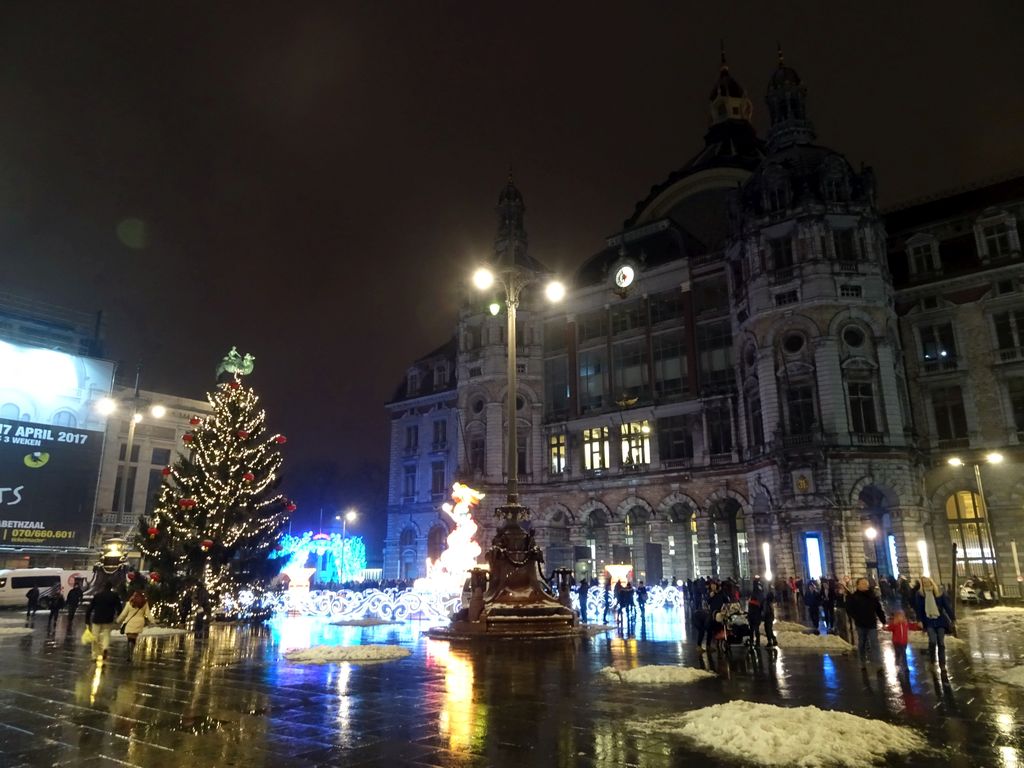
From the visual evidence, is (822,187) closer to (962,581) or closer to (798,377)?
(798,377)

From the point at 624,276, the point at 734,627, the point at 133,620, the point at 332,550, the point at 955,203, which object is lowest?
the point at 734,627

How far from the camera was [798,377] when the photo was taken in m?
39.3

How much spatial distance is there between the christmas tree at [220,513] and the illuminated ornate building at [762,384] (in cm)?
2514

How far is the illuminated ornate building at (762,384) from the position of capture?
37719mm

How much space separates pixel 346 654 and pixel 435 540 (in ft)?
140

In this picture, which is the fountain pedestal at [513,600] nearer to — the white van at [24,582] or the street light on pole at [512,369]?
the street light on pole at [512,369]

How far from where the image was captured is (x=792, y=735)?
282 inches

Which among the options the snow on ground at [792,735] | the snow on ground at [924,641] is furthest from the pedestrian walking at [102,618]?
the snow on ground at [924,641]

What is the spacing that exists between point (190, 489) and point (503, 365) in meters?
30.2

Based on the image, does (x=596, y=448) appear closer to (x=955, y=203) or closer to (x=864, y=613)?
(x=955, y=203)

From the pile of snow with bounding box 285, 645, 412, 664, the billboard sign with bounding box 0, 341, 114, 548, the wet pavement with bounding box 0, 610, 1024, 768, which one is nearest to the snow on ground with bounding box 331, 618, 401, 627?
the wet pavement with bounding box 0, 610, 1024, 768

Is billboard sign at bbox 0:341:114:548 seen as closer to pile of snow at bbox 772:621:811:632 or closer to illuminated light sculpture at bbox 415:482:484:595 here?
illuminated light sculpture at bbox 415:482:484:595

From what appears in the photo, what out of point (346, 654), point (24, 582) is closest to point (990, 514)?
point (346, 654)

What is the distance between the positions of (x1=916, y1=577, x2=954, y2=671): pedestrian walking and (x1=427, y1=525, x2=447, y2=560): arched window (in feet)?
147
